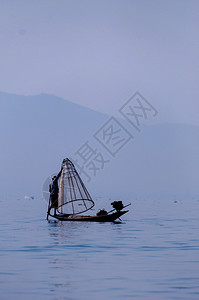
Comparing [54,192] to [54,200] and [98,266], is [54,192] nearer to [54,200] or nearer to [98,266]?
[54,200]

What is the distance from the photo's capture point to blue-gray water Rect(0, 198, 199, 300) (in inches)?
688

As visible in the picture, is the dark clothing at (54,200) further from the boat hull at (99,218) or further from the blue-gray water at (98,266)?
the blue-gray water at (98,266)

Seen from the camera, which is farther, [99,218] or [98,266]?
[99,218]

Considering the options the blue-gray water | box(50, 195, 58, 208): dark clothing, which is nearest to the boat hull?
box(50, 195, 58, 208): dark clothing

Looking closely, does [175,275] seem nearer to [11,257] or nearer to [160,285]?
[160,285]

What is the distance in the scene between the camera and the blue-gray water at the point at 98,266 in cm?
1748

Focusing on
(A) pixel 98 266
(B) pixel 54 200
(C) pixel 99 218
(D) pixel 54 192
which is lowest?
(A) pixel 98 266

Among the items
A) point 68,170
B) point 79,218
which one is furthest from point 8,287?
point 68,170

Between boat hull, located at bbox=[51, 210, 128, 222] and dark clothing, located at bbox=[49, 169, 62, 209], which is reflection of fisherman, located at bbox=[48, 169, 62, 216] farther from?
boat hull, located at bbox=[51, 210, 128, 222]

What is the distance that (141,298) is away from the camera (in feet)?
54.8

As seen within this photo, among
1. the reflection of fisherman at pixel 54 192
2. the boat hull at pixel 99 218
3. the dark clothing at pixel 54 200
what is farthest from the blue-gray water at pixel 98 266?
the dark clothing at pixel 54 200

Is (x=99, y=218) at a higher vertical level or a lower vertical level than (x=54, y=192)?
lower

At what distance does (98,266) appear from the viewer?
22.4m

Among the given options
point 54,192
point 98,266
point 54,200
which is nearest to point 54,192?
point 54,192
